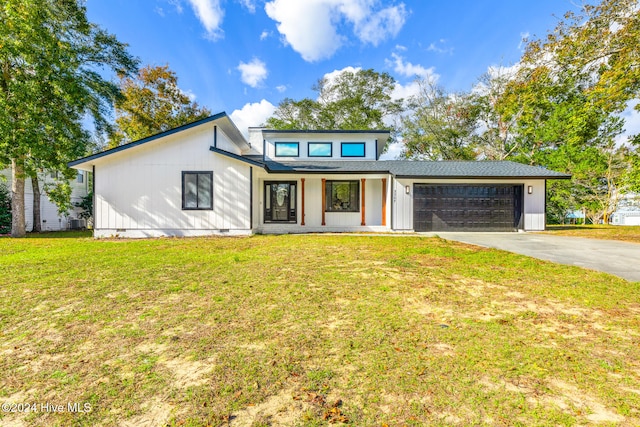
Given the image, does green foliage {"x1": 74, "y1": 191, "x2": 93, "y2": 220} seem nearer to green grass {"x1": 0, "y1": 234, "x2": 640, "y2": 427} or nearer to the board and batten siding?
the board and batten siding

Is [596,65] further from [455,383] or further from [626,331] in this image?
[455,383]

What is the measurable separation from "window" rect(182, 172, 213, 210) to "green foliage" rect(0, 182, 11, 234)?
1083 centimetres

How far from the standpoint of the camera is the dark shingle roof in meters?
12.0

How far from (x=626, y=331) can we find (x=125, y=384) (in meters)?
4.53

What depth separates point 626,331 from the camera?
2781 mm

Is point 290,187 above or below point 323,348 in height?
above

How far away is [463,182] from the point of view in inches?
485

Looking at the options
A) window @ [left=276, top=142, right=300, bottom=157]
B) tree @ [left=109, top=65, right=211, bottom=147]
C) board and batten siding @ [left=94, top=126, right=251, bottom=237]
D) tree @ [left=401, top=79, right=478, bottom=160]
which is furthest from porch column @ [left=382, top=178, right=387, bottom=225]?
tree @ [left=109, top=65, right=211, bottom=147]

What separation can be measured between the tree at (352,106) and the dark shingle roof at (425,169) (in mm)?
14439

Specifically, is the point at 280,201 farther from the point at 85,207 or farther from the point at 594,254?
the point at 85,207

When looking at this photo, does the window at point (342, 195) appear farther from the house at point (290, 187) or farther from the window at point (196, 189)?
the window at point (196, 189)

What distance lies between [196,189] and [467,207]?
37.7ft

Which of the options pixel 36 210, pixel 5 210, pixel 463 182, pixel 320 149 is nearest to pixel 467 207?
pixel 463 182

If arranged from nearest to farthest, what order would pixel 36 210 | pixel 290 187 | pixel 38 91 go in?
pixel 38 91
pixel 290 187
pixel 36 210
